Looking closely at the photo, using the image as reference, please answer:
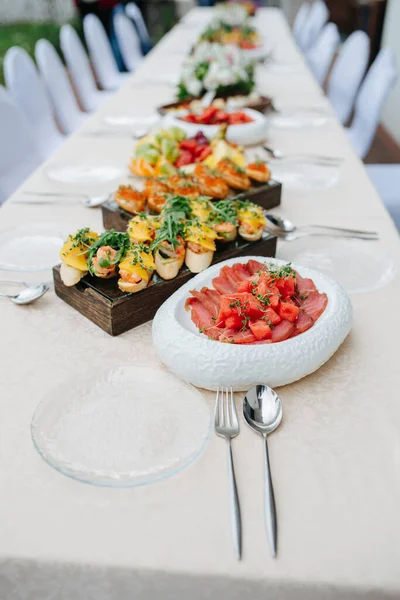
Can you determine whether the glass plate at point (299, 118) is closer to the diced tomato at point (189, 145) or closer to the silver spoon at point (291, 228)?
the diced tomato at point (189, 145)

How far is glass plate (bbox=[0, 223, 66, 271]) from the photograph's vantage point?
1148 millimetres

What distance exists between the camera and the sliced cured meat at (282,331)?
0.83 meters

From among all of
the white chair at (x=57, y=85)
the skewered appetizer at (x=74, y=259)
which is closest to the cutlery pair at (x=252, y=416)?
the skewered appetizer at (x=74, y=259)

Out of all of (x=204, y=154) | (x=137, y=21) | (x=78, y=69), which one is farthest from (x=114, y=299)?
(x=137, y=21)

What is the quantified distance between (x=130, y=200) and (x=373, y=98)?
5.96 ft

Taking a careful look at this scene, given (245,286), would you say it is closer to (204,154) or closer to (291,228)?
(291,228)

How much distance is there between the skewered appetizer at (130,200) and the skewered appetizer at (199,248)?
23cm

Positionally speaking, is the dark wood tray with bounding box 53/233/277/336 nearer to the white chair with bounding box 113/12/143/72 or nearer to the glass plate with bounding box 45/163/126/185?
the glass plate with bounding box 45/163/126/185

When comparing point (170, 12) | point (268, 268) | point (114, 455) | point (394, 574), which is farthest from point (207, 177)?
point (170, 12)

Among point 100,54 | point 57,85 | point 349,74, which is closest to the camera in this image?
point 57,85

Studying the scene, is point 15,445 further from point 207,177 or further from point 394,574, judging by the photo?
point 207,177

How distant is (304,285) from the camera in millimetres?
939

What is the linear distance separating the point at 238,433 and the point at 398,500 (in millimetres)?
209

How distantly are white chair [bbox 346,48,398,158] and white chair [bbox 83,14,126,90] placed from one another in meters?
1.93
